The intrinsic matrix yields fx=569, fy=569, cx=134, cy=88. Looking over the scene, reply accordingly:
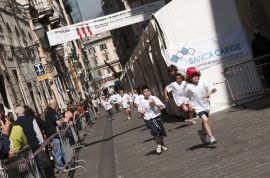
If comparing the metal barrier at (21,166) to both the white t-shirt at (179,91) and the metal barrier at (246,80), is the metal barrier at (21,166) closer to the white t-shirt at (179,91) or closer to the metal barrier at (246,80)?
the white t-shirt at (179,91)

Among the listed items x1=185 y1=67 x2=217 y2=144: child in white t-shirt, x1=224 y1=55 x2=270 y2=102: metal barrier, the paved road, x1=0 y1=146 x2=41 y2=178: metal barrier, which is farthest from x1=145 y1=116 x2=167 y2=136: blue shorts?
x1=224 y1=55 x2=270 y2=102: metal barrier

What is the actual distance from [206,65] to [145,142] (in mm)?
2922

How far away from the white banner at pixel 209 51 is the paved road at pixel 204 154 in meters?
1.59

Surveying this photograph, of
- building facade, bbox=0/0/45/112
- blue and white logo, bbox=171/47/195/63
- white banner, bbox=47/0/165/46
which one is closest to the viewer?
blue and white logo, bbox=171/47/195/63

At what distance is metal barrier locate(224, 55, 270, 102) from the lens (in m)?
15.6

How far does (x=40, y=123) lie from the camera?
46.4 feet

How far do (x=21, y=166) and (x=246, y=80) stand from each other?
350 inches

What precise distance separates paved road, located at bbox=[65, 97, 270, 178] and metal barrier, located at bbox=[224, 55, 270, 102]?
0.51 meters

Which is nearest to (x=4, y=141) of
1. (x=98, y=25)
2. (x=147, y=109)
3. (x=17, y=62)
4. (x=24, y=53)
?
(x=147, y=109)

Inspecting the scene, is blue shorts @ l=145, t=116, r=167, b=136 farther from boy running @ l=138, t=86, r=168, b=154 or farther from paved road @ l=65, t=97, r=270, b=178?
paved road @ l=65, t=97, r=270, b=178

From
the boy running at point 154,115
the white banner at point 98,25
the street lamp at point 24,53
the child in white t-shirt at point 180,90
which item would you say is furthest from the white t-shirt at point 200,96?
the street lamp at point 24,53

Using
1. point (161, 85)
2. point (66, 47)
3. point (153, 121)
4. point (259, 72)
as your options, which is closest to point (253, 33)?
point (259, 72)

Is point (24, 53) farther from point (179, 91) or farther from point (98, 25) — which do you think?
point (179, 91)

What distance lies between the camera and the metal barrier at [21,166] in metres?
7.76
